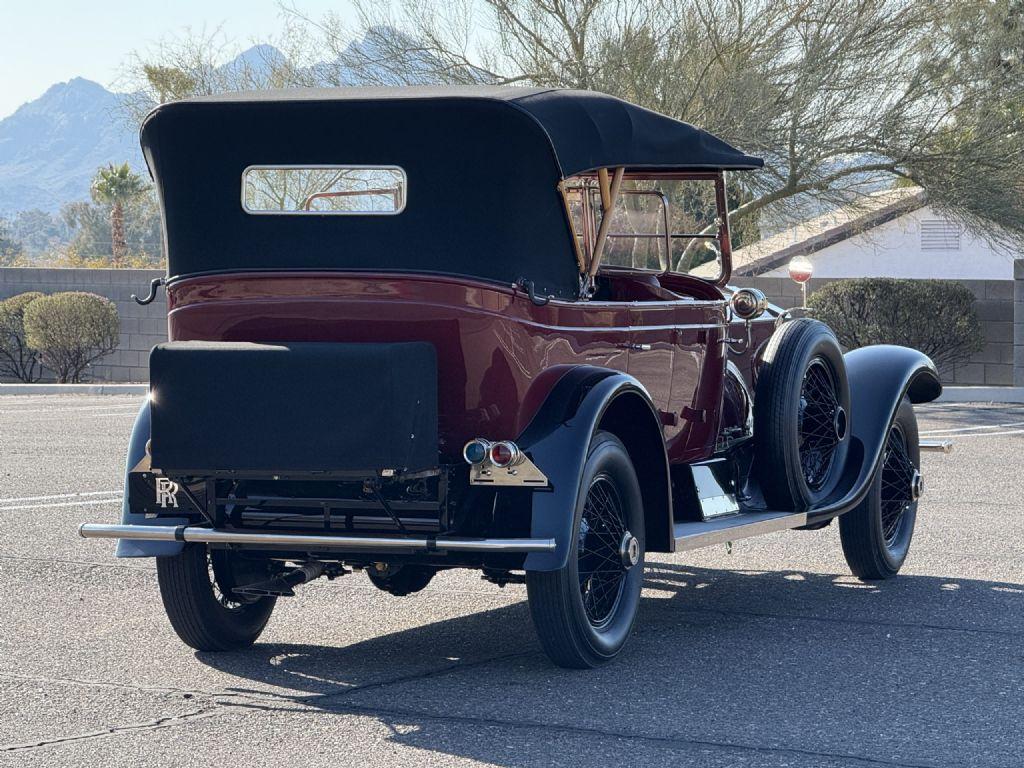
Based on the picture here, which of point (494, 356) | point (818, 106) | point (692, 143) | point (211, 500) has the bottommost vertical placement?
point (211, 500)

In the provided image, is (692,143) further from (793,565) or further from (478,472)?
(793,565)

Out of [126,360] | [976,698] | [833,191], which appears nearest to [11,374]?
[126,360]

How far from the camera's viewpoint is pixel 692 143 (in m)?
6.92

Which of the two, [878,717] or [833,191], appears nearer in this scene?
[878,717]

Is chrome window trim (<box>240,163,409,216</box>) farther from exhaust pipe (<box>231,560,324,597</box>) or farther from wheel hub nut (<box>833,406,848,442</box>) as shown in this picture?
wheel hub nut (<box>833,406,848,442</box>)

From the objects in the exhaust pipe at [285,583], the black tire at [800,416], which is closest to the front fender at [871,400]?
the black tire at [800,416]

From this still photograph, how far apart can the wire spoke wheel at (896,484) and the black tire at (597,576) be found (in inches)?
98.5

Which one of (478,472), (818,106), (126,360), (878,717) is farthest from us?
(126,360)

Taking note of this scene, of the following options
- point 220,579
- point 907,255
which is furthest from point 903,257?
point 220,579

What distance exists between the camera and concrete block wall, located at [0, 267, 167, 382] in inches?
963

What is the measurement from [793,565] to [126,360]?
1782cm

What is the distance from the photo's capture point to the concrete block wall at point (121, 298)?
24.5 m

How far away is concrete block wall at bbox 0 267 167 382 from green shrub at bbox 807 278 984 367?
10335 mm

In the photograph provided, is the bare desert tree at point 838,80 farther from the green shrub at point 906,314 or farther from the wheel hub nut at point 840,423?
the wheel hub nut at point 840,423
